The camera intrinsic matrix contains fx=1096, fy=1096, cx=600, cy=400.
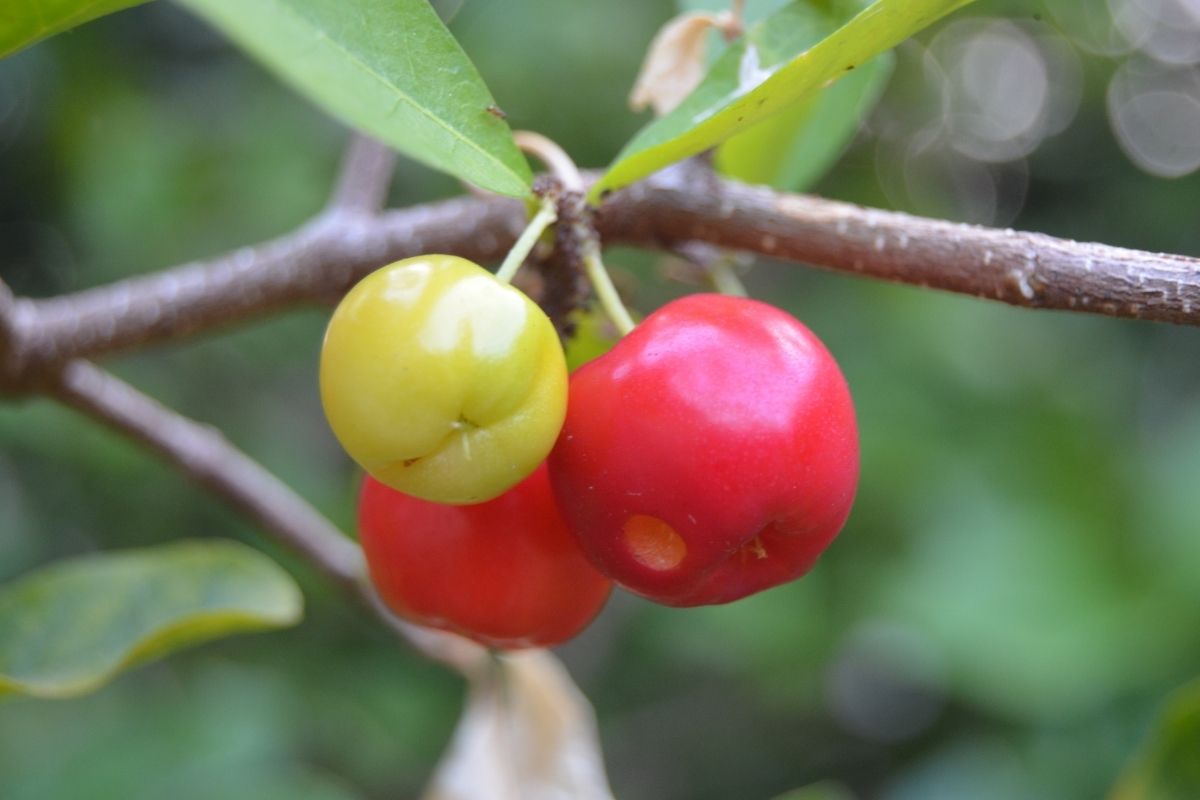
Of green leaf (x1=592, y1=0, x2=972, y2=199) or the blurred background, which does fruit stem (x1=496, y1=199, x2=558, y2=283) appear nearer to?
green leaf (x1=592, y1=0, x2=972, y2=199)

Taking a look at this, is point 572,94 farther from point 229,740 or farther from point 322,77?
point 322,77

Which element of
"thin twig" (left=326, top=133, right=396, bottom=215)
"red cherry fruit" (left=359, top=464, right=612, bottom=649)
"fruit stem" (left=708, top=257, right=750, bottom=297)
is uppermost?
"fruit stem" (left=708, top=257, right=750, bottom=297)

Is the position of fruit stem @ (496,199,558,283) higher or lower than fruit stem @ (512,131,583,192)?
higher

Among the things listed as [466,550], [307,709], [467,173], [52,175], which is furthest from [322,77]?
[52,175]

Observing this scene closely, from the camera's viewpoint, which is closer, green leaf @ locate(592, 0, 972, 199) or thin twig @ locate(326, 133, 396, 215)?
green leaf @ locate(592, 0, 972, 199)

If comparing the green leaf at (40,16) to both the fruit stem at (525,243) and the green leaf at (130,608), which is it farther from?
the green leaf at (130,608)

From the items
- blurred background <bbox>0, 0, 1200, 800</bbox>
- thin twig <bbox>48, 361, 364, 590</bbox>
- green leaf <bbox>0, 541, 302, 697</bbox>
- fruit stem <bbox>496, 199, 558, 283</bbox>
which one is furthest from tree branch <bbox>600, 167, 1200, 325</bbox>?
blurred background <bbox>0, 0, 1200, 800</bbox>
